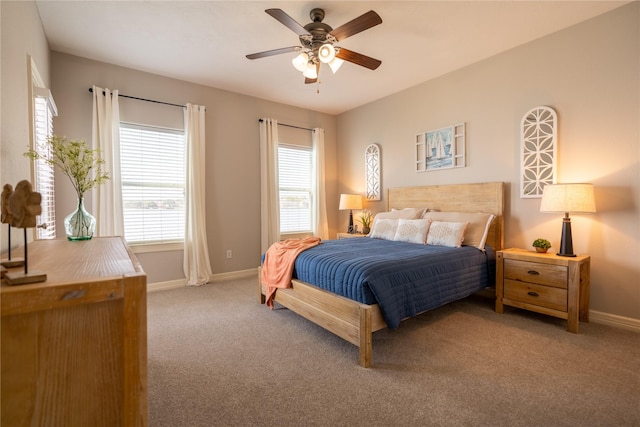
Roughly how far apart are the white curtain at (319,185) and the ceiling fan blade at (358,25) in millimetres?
2884

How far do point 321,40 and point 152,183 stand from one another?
283cm

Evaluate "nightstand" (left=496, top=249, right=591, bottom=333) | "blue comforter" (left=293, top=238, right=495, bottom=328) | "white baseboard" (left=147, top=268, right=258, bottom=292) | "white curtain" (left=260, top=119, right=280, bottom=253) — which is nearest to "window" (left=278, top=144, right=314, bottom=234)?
"white curtain" (left=260, top=119, right=280, bottom=253)

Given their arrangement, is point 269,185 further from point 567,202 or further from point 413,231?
point 567,202

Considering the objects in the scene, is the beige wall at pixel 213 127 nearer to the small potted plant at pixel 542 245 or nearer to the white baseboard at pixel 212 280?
the white baseboard at pixel 212 280

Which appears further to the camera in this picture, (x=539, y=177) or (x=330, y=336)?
(x=539, y=177)

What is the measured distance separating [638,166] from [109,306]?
12.6ft

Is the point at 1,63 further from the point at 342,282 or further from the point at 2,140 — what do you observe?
the point at 342,282

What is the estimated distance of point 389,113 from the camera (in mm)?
4730

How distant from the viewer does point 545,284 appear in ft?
8.94

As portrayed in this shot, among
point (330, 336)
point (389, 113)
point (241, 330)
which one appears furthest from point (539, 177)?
point (241, 330)

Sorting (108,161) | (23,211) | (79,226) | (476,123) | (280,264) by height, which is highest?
(476,123)

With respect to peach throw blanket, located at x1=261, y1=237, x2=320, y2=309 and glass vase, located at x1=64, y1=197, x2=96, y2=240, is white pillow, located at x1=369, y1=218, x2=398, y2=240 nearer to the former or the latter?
peach throw blanket, located at x1=261, y1=237, x2=320, y2=309

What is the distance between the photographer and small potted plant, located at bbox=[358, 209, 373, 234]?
492 centimetres

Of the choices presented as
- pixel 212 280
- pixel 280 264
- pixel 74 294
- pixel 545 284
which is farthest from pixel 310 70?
pixel 212 280
